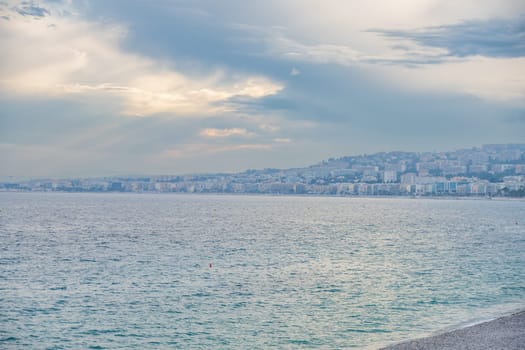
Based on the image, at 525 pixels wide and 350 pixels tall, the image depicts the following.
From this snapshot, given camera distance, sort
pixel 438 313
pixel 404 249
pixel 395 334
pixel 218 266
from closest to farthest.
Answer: pixel 395 334 → pixel 438 313 → pixel 218 266 → pixel 404 249

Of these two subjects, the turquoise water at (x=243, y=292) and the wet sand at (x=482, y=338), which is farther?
the turquoise water at (x=243, y=292)

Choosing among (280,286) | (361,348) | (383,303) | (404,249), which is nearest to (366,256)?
(404,249)

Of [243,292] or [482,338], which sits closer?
[482,338]

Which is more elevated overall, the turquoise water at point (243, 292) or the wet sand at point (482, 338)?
the wet sand at point (482, 338)

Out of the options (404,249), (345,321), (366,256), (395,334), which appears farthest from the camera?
(404,249)

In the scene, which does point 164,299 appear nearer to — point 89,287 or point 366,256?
point 89,287

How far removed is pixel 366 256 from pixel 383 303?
73.0 ft

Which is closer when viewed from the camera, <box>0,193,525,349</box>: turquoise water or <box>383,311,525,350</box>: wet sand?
<box>383,311,525,350</box>: wet sand

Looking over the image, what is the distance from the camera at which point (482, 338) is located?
68.9ft

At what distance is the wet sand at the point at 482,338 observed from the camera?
19594mm

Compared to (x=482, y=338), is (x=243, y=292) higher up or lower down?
lower down

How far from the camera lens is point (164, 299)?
32.2 metres

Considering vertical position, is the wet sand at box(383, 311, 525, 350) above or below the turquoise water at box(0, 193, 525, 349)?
above

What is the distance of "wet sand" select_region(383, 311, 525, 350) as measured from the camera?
771 inches
